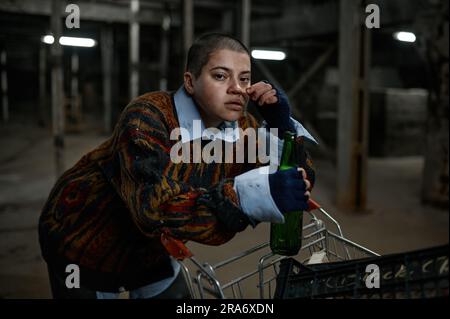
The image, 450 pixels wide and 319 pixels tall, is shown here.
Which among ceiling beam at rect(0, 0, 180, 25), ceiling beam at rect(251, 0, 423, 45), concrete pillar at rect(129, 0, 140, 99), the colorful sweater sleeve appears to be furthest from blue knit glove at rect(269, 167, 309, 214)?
ceiling beam at rect(0, 0, 180, 25)

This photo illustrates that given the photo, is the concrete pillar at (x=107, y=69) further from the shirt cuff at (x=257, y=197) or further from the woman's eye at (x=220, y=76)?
the shirt cuff at (x=257, y=197)

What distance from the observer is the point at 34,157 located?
9789 mm

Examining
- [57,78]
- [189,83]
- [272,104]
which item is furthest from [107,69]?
[272,104]

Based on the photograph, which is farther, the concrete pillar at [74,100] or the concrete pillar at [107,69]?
the concrete pillar at [74,100]

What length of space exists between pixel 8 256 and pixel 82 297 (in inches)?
119

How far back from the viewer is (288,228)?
6.07 ft

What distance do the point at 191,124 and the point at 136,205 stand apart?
1.51 ft

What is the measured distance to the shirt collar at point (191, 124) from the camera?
1.84 m

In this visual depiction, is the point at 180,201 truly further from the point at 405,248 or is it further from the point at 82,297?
the point at 405,248

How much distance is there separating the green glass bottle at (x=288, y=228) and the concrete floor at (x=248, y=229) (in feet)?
0.96

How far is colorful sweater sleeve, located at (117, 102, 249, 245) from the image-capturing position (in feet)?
4.67

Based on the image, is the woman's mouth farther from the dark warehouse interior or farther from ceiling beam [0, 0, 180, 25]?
ceiling beam [0, 0, 180, 25]

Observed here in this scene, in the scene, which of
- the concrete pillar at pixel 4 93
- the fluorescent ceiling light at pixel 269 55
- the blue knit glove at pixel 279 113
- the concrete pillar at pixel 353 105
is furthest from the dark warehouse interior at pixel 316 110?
the blue knit glove at pixel 279 113
